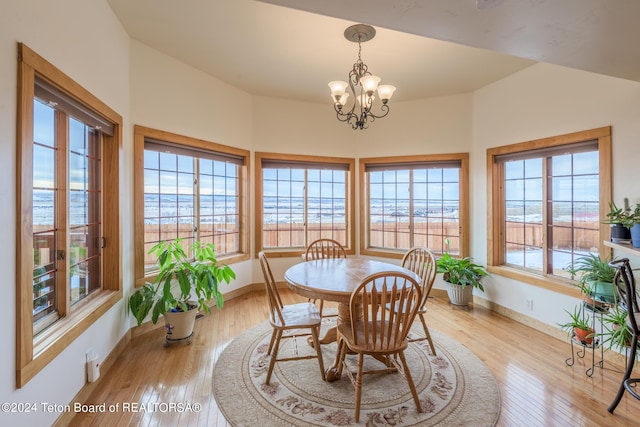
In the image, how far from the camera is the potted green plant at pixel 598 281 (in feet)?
7.84

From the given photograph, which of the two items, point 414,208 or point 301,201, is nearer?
point 414,208

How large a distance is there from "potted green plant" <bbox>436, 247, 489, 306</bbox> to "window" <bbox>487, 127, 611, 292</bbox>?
270mm

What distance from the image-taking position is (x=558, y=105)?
309 centimetres

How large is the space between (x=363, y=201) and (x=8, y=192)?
414 centimetres

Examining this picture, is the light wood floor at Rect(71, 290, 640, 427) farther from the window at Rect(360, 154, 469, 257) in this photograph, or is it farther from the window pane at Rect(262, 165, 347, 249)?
the window pane at Rect(262, 165, 347, 249)

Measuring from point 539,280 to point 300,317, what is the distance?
2717mm

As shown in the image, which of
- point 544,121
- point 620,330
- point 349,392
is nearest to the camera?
point 349,392

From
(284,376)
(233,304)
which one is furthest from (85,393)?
(233,304)

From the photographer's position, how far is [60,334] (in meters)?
1.82

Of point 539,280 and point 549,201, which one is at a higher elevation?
point 549,201

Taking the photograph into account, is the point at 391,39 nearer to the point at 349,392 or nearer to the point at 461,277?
the point at 461,277

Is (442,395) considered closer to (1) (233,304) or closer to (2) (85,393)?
(2) (85,393)

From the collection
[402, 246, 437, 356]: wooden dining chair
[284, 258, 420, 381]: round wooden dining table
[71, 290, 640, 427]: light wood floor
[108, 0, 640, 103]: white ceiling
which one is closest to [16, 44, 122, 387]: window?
[71, 290, 640, 427]: light wood floor

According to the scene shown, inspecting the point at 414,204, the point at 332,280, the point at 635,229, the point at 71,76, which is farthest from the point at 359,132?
the point at 71,76
